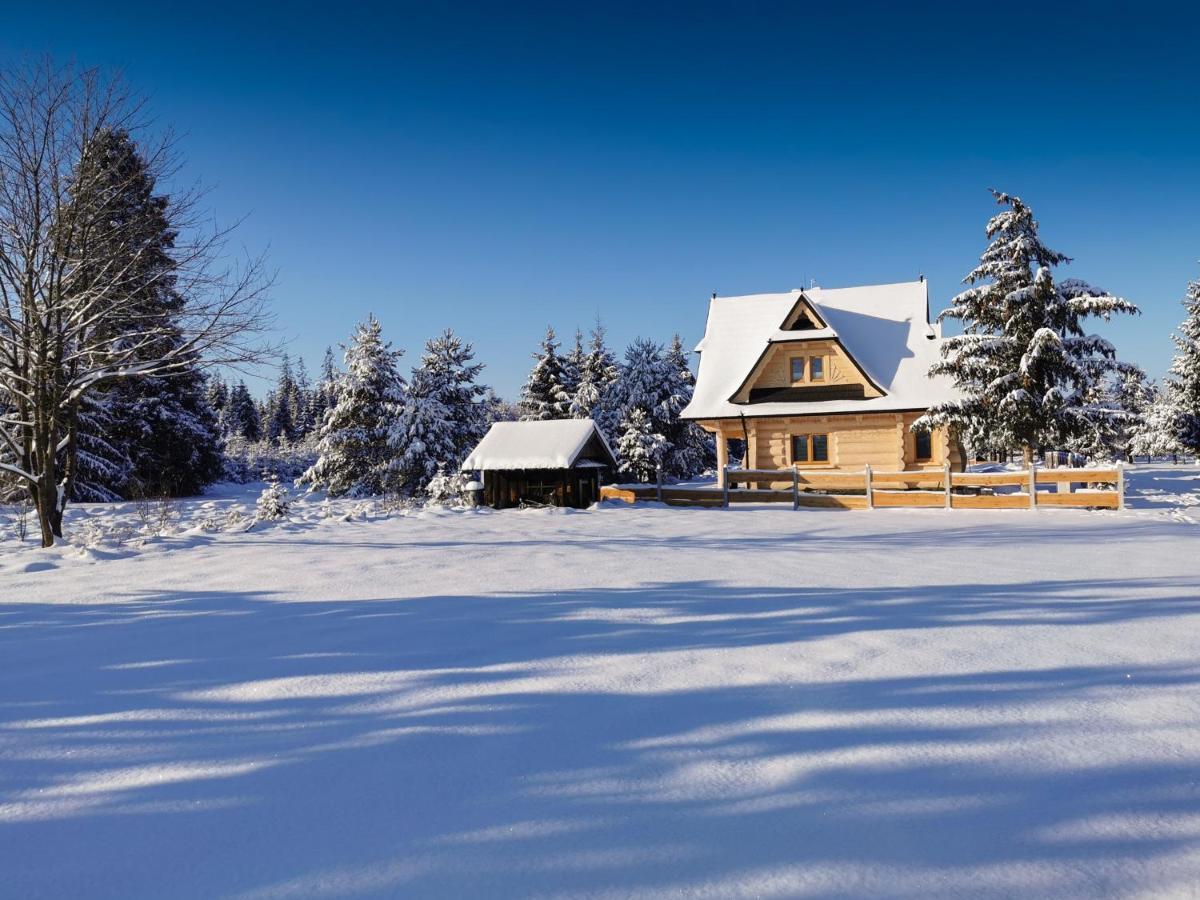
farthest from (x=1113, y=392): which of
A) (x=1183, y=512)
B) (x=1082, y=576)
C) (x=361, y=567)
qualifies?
(x=361, y=567)

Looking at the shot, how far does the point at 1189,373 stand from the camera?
3494 centimetres

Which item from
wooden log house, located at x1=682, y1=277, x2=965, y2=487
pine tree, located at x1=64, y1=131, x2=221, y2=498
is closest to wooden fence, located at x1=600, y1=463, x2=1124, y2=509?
wooden log house, located at x1=682, y1=277, x2=965, y2=487

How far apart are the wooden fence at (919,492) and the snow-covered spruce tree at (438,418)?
12.5 metres

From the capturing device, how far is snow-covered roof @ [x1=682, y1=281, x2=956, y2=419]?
2358 centimetres

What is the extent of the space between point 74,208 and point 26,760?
10741mm

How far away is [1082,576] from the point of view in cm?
732

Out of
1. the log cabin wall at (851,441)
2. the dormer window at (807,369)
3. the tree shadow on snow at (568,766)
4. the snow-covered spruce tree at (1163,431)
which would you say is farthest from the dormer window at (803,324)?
the snow-covered spruce tree at (1163,431)

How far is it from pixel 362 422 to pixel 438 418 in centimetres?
403

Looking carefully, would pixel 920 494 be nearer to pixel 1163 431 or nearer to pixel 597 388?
pixel 597 388

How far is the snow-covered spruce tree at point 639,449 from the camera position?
32812mm

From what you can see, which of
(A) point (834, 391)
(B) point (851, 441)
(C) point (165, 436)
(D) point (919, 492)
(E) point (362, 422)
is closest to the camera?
(D) point (919, 492)

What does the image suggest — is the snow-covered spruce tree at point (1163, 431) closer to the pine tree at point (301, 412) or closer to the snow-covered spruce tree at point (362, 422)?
the snow-covered spruce tree at point (362, 422)

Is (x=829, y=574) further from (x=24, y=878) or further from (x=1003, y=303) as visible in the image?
(x=1003, y=303)

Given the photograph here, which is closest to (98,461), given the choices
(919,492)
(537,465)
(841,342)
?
(537,465)
